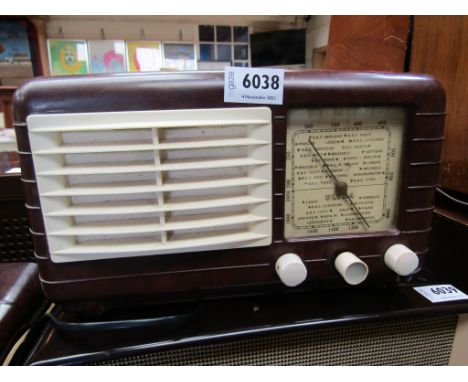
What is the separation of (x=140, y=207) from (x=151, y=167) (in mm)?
61

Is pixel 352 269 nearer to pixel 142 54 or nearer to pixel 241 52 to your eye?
pixel 142 54

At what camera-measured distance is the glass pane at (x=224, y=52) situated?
522cm

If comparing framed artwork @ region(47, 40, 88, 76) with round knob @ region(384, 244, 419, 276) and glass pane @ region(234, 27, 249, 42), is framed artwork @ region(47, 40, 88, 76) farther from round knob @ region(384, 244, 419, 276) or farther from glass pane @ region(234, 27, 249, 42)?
round knob @ region(384, 244, 419, 276)

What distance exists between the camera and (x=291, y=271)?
482 mm

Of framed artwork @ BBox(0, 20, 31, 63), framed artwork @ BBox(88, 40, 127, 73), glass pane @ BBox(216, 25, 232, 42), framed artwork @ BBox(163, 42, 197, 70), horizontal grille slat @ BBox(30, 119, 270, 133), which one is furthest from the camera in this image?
glass pane @ BBox(216, 25, 232, 42)

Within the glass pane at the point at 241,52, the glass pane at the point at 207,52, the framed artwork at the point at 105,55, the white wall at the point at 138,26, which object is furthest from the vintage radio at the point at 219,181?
the glass pane at the point at 241,52

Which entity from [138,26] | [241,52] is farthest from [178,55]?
[241,52]

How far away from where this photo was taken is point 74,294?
483 mm

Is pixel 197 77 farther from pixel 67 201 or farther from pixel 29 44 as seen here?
pixel 29 44

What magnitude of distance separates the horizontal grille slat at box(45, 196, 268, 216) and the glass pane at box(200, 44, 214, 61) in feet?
16.9

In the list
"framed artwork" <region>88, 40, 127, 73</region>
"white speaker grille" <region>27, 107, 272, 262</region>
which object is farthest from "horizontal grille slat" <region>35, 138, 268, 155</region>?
"framed artwork" <region>88, 40, 127, 73</region>

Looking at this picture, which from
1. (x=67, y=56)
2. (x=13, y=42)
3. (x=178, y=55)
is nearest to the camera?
(x=13, y=42)

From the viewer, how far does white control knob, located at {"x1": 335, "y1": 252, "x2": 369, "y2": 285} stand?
49cm

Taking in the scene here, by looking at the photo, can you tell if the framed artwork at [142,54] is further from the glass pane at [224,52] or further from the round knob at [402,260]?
the round knob at [402,260]
